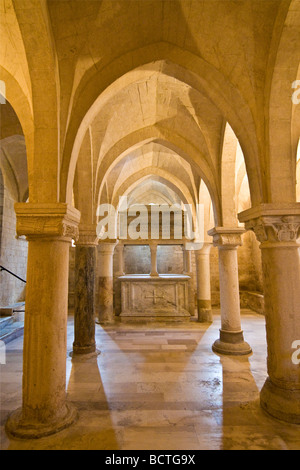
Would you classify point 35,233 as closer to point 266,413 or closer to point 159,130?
point 266,413

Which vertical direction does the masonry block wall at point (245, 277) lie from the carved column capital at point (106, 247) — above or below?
below

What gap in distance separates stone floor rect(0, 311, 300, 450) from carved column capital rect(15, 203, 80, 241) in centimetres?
217

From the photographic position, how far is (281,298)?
3.27 metres

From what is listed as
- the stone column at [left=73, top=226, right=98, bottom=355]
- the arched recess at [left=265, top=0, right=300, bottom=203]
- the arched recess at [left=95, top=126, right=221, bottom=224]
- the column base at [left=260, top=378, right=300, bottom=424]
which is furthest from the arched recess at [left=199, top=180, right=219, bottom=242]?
the column base at [left=260, top=378, right=300, bottom=424]

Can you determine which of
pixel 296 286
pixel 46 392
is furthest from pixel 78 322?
pixel 296 286

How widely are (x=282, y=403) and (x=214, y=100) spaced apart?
4.16 meters

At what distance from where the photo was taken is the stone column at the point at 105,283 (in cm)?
828

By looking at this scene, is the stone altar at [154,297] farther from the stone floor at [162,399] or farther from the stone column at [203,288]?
the stone floor at [162,399]

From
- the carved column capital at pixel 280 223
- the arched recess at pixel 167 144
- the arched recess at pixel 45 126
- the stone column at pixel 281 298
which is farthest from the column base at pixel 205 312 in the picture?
the arched recess at pixel 45 126

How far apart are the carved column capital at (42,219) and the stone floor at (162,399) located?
7.11 ft

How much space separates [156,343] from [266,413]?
11.1 feet

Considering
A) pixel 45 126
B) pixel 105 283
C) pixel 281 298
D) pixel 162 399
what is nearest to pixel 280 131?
pixel 281 298

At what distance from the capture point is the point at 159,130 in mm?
6289

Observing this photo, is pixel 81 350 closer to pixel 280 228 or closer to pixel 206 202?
pixel 280 228
